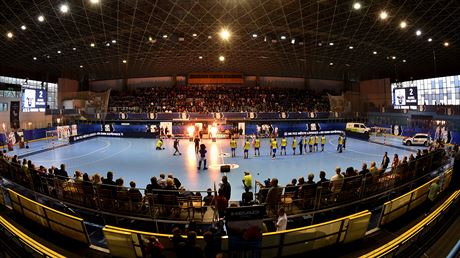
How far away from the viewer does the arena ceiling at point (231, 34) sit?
2286 centimetres

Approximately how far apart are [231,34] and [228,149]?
1157 cm

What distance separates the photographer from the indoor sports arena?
7629mm

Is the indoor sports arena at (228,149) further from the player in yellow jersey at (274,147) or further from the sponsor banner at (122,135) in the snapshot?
the player in yellow jersey at (274,147)

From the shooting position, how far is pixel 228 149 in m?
30.1

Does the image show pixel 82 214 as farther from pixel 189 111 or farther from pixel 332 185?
pixel 189 111

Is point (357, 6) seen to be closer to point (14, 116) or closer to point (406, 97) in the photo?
point (406, 97)

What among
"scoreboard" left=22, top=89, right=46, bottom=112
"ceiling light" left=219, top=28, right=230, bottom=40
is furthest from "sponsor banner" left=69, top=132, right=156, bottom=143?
"ceiling light" left=219, top=28, right=230, bottom=40

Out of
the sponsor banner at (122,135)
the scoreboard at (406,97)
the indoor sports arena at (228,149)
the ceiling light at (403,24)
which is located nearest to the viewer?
the indoor sports arena at (228,149)

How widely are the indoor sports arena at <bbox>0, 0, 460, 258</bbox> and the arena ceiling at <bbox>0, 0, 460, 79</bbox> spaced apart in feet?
0.72

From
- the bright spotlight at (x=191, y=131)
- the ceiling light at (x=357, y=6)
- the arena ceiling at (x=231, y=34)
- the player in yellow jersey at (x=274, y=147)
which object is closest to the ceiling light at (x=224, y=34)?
the arena ceiling at (x=231, y=34)

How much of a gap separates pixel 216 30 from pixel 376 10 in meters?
13.9

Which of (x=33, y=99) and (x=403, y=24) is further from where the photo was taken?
(x=33, y=99)

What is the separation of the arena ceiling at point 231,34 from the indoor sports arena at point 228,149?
0.22 m

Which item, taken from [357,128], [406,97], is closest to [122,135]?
[357,128]
